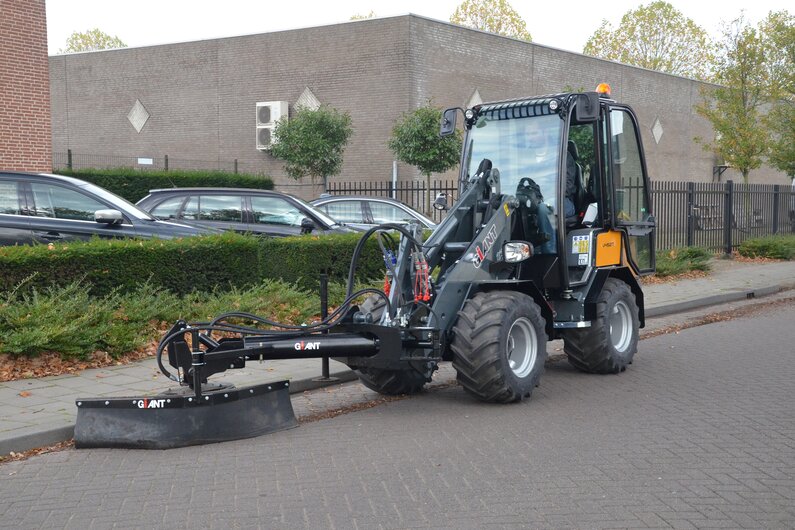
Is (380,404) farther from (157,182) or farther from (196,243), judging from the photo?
(157,182)

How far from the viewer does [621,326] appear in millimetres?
9516

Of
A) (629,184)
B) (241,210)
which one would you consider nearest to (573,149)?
(629,184)

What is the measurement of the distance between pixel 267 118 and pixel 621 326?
25.2 meters

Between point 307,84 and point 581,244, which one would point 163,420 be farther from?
point 307,84

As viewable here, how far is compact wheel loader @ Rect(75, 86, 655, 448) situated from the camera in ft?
21.2

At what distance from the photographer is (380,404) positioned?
7848 mm

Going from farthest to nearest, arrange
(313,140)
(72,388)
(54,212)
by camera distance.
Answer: (313,140) → (54,212) → (72,388)

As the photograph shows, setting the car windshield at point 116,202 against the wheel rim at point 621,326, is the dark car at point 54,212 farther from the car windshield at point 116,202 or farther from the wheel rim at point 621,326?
the wheel rim at point 621,326

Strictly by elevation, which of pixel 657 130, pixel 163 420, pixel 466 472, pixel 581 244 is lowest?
pixel 466 472

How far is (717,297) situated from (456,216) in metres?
9.44

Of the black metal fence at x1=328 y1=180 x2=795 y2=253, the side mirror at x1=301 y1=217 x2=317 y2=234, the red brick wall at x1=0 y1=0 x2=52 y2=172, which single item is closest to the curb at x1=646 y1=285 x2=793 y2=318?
the black metal fence at x1=328 y1=180 x2=795 y2=253

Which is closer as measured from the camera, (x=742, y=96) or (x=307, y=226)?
(x=307, y=226)

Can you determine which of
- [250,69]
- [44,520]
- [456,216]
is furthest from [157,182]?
[44,520]

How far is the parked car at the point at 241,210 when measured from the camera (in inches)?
563
